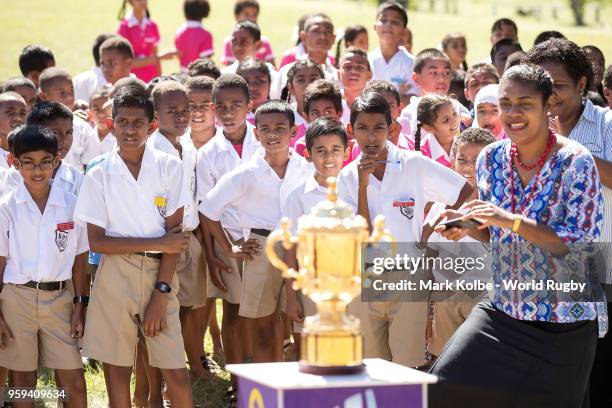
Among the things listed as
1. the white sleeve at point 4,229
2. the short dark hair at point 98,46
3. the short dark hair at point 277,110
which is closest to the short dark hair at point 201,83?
the short dark hair at point 277,110

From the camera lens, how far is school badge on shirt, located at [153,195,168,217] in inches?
230

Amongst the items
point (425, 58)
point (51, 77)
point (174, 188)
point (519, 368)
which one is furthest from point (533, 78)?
point (51, 77)

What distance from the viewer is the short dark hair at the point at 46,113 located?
6750 mm

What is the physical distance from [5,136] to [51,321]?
1.95m

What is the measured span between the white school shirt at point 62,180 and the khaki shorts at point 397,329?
1736 mm

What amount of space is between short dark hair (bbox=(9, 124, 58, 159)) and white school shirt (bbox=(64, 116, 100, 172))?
2381 millimetres

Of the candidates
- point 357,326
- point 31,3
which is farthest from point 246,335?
point 31,3

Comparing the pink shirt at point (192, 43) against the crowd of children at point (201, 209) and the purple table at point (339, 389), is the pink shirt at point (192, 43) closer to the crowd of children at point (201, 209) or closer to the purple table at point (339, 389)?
the crowd of children at point (201, 209)

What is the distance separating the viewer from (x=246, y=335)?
718 cm

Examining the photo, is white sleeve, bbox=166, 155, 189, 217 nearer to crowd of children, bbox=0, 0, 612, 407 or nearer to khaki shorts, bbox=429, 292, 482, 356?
crowd of children, bbox=0, 0, 612, 407

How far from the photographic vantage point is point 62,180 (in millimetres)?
6074

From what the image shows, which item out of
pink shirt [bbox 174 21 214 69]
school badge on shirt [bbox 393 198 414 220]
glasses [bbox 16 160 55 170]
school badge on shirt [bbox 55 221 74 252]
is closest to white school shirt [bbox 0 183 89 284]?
school badge on shirt [bbox 55 221 74 252]

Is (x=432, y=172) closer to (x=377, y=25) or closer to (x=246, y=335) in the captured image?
(x=246, y=335)

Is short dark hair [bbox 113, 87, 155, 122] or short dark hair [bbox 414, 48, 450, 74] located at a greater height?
short dark hair [bbox 414, 48, 450, 74]
